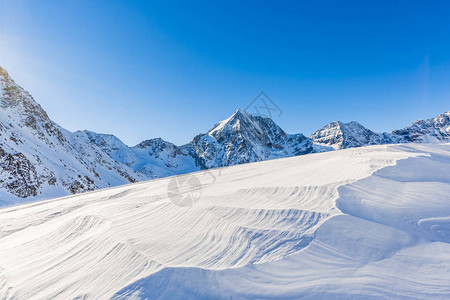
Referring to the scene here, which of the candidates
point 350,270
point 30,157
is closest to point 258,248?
point 350,270

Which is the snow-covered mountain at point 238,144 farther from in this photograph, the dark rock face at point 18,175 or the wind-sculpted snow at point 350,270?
the wind-sculpted snow at point 350,270

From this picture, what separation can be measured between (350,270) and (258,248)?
89 cm

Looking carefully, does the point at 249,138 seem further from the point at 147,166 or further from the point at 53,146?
the point at 53,146

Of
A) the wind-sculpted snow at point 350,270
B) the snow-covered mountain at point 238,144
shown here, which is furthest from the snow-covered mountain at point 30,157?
the snow-covered mountain at point 238,144

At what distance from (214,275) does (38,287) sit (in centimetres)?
202

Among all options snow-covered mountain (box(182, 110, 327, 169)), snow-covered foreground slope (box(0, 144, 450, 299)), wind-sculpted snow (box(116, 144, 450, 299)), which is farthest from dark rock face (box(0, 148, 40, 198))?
snow-covered mountain (box(182, 110, 327, 169))

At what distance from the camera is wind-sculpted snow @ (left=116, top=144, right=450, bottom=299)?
1.66m

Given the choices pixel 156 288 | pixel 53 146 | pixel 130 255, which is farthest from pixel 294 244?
pixel 53 146

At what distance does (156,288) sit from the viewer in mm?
1759

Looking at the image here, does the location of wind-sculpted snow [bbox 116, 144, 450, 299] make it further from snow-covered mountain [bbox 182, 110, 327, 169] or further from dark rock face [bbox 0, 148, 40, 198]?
snow-covered mountain [bbox 182, 110, 327, 169]

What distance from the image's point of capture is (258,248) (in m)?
2.17

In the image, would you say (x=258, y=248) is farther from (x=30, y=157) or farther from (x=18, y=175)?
(x=30, y=157)

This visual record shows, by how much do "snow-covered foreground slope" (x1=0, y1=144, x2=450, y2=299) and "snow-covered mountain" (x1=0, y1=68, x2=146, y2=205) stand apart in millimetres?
24147

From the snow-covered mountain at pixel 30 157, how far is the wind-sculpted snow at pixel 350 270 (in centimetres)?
2610
